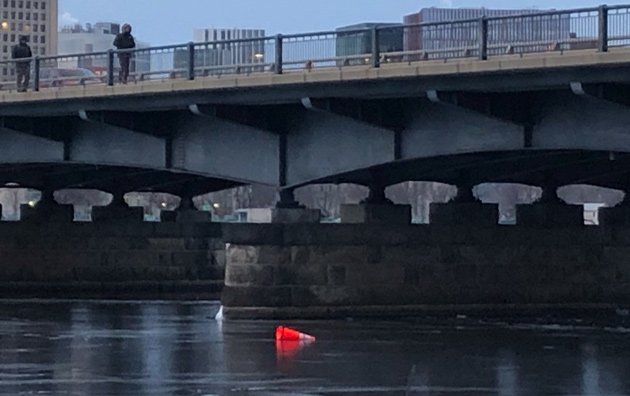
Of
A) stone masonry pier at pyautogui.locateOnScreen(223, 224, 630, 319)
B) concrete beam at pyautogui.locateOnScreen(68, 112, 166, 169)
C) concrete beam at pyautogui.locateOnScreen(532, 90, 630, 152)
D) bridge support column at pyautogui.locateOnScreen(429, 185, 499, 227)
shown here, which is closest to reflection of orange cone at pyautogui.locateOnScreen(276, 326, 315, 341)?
stone masonry pier at pyautogui.locateOnScreen(223, 224, 630, 319)

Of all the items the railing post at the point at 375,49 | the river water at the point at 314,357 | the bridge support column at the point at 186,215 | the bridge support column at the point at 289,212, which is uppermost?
the railing post at the point at 375,49

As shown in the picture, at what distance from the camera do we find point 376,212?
48969 millimetres

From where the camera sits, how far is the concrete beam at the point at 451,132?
1633 inches

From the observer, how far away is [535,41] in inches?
1590

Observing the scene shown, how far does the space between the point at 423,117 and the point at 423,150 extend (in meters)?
0.82

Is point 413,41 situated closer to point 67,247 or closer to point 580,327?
point 580,327

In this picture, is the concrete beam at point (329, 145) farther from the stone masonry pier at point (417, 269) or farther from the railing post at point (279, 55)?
the stone masonry pier at point (417, 269)

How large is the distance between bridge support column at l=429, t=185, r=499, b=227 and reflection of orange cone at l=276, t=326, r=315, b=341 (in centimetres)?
953

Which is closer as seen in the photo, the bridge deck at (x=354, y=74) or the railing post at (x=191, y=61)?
the bridge deck at (x=354, y=74)

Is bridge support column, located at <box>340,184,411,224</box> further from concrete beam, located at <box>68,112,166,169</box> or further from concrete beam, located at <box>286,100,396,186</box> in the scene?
concrete beam, located at <box>68,112,166,169</box>

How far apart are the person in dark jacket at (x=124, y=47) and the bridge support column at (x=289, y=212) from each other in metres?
5.69

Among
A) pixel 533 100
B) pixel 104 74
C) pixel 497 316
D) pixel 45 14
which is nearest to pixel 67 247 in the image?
pixel 104 74

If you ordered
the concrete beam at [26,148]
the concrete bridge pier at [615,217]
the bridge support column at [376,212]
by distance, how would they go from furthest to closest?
the concrete beam at [26,148]
the concrete bridge pier at [615,217]
the bridge support column at [376,212]

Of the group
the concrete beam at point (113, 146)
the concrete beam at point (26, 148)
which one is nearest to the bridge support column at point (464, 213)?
the concrete beam at point (113, 146)
